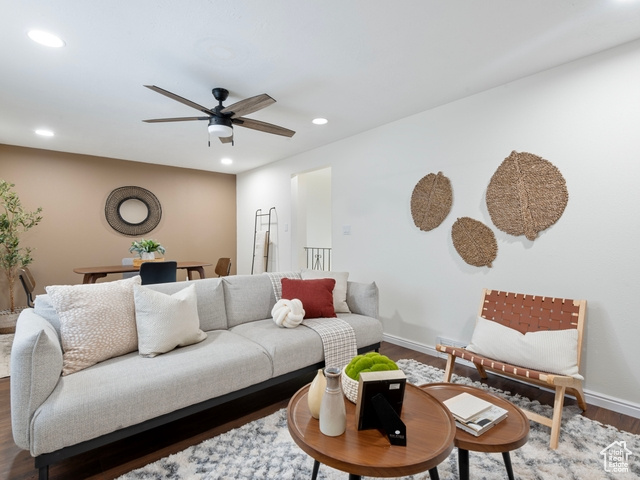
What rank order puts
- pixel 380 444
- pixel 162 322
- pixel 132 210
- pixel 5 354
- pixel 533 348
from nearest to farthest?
pixel 380 444 → pixel 162 322 → pixel 533 348 → pixel 5 354 → pixel 132 210

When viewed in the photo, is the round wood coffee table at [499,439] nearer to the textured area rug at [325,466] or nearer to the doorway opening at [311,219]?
the textured area rug at [325,466]

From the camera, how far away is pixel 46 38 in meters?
2.09

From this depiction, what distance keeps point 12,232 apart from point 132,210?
1616 mm

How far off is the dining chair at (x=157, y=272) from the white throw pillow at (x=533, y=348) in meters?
3.24

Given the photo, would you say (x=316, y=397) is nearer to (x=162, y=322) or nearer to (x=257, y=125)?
(x=162, y=322)

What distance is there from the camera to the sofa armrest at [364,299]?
295 cm

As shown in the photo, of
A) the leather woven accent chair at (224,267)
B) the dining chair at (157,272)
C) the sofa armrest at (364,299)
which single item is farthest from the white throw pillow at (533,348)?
the leather woven accent chair at (224,267)

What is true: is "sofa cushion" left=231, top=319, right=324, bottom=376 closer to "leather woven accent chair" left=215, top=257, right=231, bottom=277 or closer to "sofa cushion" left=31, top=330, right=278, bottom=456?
"sofa cushion" left=31, top=330, right=278, bottom=456

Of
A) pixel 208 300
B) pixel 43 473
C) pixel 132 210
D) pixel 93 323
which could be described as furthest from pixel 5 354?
pixel 132 210

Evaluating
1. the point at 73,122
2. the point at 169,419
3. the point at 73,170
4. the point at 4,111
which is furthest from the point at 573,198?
the point at 73,170

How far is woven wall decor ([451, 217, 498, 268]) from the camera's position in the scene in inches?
112

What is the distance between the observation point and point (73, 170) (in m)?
5.00

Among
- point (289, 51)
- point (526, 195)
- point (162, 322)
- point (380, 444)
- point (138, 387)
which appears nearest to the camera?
point (380, 444)

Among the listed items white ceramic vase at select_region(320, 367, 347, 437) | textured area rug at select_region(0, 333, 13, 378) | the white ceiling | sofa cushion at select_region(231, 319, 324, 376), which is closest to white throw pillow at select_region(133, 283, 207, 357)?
sofa cushion at select_region(231, 319, 324, 376)
